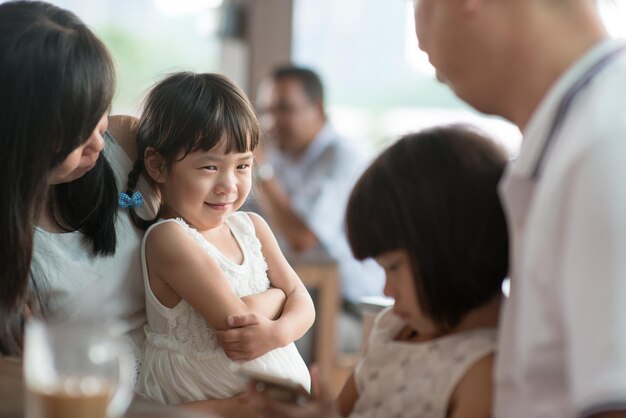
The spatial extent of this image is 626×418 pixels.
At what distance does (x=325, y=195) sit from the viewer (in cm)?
446

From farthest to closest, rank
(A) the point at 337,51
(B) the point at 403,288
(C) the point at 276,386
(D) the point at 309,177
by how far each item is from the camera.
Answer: (A) the point at 337,51 < (D) the point at 309,177 < (B) the point at 403,288 < (C) the point at 276,386

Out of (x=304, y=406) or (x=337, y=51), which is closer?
(x=304, y=406)

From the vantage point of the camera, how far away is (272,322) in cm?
145

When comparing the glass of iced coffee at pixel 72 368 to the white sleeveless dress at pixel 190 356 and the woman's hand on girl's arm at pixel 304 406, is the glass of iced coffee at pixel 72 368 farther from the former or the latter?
the white sleeveless dress at pixel 190 356

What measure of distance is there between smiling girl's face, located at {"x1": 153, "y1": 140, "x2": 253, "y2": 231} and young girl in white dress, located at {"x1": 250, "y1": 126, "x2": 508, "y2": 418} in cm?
37

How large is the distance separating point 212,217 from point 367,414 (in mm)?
500

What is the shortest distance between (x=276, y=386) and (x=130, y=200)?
2.08 ft

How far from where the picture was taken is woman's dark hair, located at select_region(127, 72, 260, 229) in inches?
58.4

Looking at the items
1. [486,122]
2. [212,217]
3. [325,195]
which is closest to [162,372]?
[212,217]

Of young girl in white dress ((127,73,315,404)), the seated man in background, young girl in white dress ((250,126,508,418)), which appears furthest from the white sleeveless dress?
the seated man in background

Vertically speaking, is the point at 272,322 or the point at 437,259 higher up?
the point at 437,259

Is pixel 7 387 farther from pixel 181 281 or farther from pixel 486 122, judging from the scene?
pixel 486 122

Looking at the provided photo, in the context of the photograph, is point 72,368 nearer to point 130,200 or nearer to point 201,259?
point 201,259

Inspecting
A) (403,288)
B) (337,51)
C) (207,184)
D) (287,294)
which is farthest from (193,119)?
(337,51)
